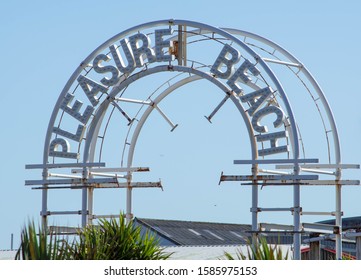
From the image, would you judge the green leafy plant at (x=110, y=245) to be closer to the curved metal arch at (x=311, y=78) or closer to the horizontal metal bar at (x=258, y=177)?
the horizontal metal bar at (x=258, y=177)

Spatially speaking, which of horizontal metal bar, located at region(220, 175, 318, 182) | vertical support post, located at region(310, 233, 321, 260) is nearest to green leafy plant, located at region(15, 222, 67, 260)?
horizontal metal bar, located at region(220, 175, 318, 182)

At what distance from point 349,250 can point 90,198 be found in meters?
18.0

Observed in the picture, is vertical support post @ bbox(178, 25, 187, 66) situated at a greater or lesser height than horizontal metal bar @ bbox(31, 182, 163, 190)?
greater

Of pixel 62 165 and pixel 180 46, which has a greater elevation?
pixel 180 46

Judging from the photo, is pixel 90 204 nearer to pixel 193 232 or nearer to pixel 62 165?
pixel 62 165

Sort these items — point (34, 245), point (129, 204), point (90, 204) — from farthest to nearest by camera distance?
point (129, 204) < point (90, 204) < point (34, 245)

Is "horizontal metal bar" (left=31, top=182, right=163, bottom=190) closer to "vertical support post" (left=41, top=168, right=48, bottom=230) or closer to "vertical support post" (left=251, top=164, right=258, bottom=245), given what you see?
"vertical support post" (left=41, top=168, right=48, bottom=230)

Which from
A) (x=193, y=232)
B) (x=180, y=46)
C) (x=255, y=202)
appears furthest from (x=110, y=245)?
(x=193, y=232)

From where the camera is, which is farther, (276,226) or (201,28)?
(201,28)

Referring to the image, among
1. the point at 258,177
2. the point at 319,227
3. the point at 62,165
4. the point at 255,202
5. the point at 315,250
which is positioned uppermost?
the point at 62,165

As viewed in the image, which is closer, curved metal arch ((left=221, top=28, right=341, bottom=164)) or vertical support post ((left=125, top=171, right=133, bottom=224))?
curved metal arch ((left=221, top=28, right=341, bottom=164))

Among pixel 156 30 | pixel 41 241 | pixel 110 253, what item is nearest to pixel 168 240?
pixel 156 30

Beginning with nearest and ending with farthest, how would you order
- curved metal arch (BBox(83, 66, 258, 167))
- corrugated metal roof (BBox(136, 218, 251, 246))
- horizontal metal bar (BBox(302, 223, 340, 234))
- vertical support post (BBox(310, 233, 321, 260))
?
curved metal arch (BBox(83, 66, 258, 167)) → horizontal metal bar (BBox(302, 223, 340, 234)) → vertical support post (BBox(310, 233, 321, 260)) → corrugated metal roof (BBox(136, 218, 251, 246))

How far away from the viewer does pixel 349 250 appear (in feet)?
158
